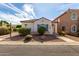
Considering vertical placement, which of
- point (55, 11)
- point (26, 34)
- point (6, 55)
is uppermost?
point (55, 11)

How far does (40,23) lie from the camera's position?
13352mm

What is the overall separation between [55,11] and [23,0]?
176 centimetres

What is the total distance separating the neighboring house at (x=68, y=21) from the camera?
13055 mm

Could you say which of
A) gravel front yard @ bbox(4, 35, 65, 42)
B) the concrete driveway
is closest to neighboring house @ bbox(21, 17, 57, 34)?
gravel front yard @ bbox(4, 35, 65, 42)

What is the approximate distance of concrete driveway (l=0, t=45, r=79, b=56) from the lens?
11587 millimetres

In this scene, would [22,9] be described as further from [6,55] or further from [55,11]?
[6,55]

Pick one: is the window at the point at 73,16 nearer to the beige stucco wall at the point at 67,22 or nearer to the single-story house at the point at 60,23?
the single-story house at the point at 60,23

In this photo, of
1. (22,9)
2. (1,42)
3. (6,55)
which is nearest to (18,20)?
(22,9)

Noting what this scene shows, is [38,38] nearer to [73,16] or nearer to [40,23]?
[40,23]

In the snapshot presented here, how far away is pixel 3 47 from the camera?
41.8ft

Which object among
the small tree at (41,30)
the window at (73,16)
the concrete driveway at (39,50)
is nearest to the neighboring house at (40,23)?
the small tree at (41,30)

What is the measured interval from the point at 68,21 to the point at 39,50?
2472 millimetres

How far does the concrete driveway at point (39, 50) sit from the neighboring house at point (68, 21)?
0.91 metres

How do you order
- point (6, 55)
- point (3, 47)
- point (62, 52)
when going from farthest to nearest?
point (3, 47), point (62, 52), point (6, 55)
